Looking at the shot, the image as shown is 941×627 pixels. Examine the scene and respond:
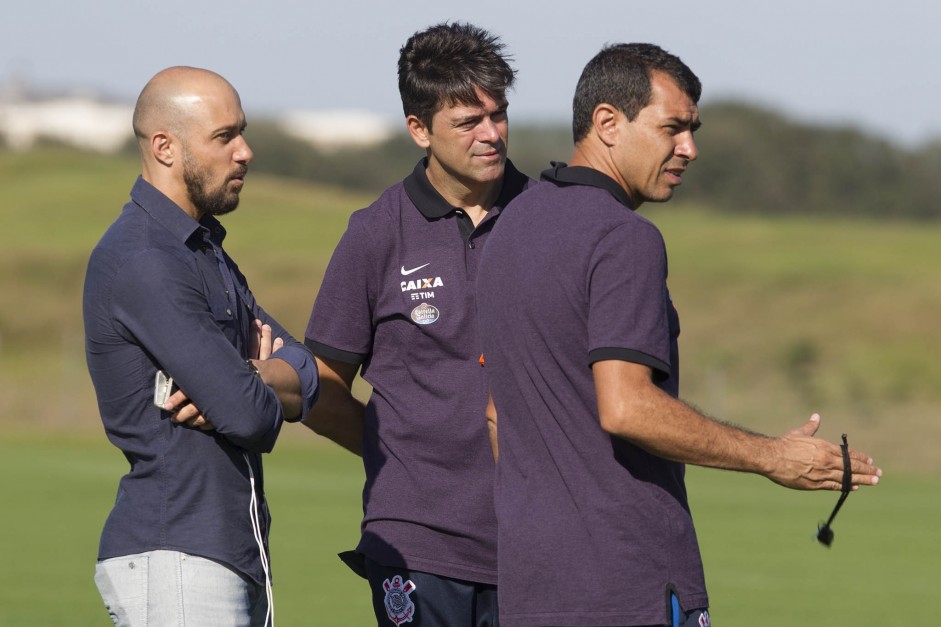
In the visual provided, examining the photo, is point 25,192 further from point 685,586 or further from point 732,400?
point 685,586

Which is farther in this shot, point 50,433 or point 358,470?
point 50,433

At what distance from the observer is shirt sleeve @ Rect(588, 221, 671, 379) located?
3.68m

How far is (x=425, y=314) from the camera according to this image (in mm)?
4922

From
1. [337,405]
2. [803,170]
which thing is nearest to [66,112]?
[803,170]

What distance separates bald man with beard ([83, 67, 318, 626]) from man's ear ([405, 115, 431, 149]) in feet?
3.31

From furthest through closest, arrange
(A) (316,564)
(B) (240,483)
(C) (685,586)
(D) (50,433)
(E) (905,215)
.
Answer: (E) (905,215) < (D) (50,433) < (A) (316,564) < (B) (240,483) < (C) (685,586)

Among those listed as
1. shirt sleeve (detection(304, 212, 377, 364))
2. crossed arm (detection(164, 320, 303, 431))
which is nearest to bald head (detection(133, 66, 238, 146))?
crossed arm (detection(164, 320, 303, 431))

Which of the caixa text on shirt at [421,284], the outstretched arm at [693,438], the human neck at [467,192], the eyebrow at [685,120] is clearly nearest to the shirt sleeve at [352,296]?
the caixa text on shirt at [421,284]

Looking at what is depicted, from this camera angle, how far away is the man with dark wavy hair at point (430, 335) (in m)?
4.84

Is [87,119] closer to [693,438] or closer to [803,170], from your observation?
[803,170]

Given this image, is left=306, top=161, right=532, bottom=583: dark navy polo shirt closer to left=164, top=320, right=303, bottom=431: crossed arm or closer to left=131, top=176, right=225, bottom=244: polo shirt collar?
left=164, top=320, right=303, bottom=431: crossed arm

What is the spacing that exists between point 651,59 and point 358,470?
18.2m

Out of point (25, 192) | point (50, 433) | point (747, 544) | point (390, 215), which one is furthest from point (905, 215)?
point (390, 215)

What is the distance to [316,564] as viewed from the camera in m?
12.9
